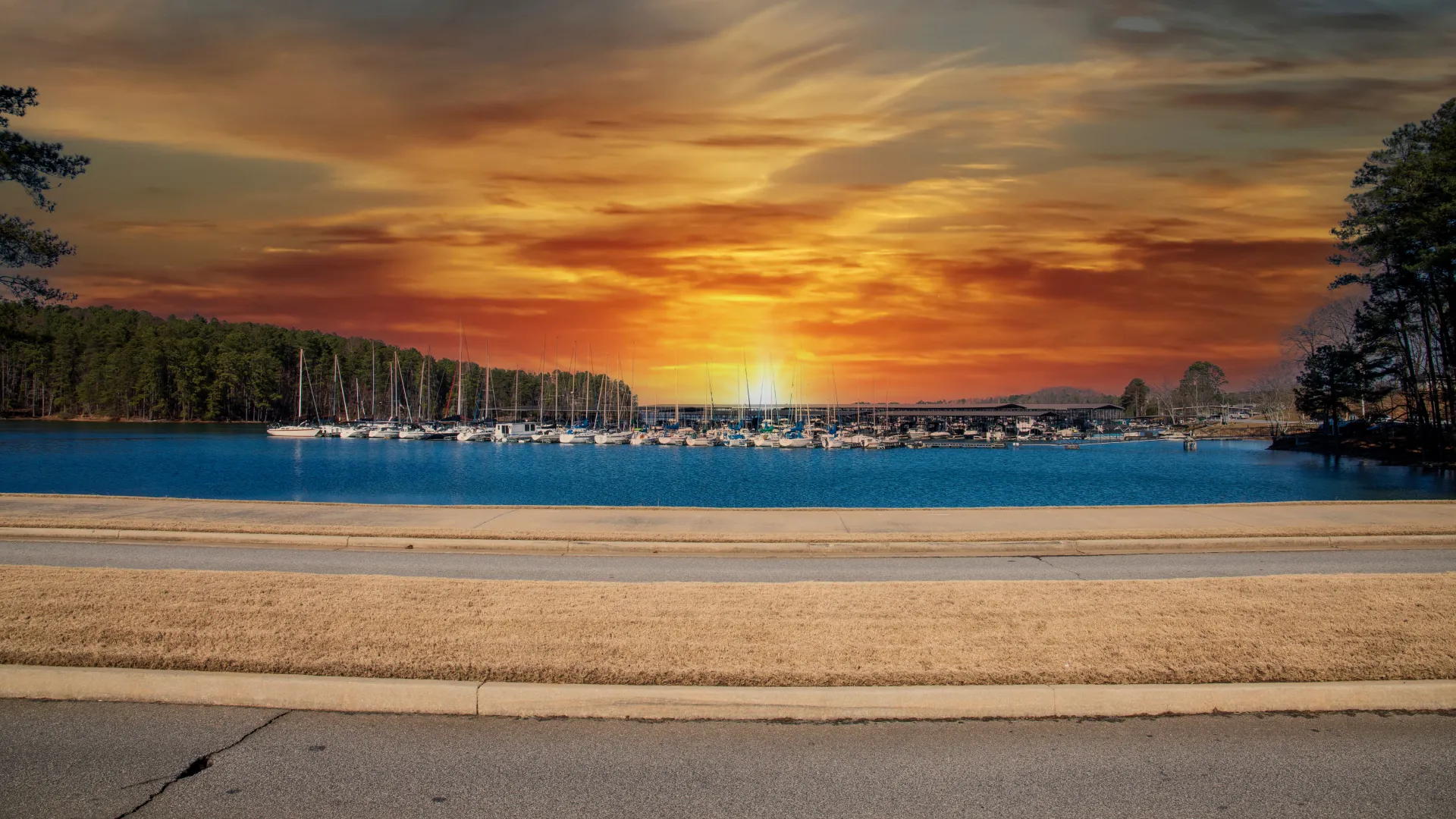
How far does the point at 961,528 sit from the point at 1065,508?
5041 mm

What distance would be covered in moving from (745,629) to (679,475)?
59812 mm

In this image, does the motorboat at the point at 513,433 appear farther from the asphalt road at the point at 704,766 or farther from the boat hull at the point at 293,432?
the asphalt road at the point at 704,766

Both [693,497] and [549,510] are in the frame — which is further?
[693,497]

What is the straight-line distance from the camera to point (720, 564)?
14.7m

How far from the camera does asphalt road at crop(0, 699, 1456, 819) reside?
18.1 ft

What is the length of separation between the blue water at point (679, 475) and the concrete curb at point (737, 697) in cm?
3422

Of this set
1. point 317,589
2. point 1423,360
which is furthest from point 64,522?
point 1423,360

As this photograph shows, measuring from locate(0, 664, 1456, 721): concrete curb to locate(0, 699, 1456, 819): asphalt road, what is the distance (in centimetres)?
14

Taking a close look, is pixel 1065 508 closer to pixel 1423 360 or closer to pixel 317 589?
pixel 317 589

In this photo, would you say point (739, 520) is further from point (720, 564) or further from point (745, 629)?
point (745, 629)

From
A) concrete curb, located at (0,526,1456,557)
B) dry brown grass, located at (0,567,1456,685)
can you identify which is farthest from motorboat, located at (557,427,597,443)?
dry brown grass, located at (0,567,1456,685)

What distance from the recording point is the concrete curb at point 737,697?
23.3 ft

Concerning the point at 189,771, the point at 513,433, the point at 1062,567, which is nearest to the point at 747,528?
the point at 1062,567

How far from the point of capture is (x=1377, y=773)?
19.6 feet
